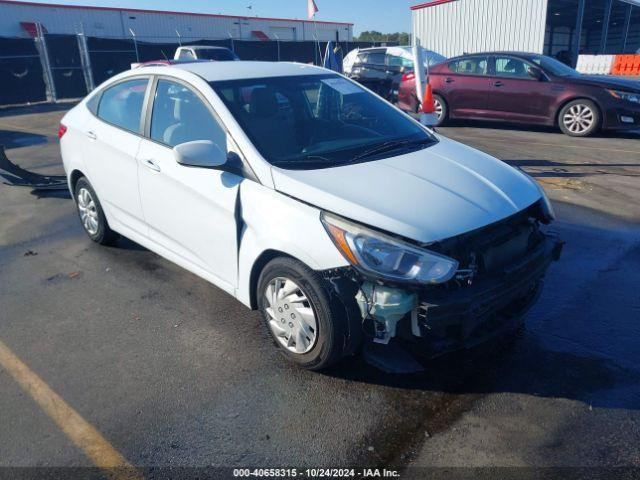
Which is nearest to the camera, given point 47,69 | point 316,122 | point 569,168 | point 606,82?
A: point 316,122

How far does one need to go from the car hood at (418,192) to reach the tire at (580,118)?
24.7 feet

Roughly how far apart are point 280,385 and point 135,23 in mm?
35637

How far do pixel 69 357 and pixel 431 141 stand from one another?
9.62 ft

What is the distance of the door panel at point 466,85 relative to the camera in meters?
11.2

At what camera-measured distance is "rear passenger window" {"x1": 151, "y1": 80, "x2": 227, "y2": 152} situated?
3584mm

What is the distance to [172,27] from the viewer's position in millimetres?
35406

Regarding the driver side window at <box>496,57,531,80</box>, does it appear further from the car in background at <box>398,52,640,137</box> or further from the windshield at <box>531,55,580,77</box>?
the windshield at <box>531,55,580,77</box>

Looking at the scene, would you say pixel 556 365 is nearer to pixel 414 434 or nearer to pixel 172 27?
pixel 414 434

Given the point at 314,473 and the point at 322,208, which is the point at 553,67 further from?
the point at 314,473

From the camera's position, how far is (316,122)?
3.84 m

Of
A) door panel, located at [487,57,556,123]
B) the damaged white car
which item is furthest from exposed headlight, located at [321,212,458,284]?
door panel, located at [487,57,556,123]

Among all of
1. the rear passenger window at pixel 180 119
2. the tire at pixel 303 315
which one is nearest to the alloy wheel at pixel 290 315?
the tire at pixel 303 315

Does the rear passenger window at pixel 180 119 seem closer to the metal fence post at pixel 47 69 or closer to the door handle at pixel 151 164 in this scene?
the door handle at pixel 151 164

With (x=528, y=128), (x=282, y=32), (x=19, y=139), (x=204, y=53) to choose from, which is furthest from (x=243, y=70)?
(x=282, y=32)
